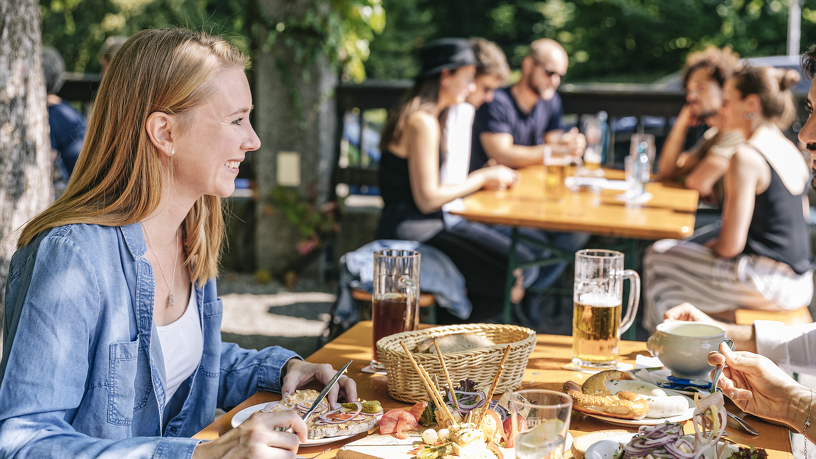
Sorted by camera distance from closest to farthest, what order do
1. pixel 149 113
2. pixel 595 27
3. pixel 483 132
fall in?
pixel 149 113 → pixel 483 132 → pixel 595 27

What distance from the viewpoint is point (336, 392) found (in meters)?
1.51

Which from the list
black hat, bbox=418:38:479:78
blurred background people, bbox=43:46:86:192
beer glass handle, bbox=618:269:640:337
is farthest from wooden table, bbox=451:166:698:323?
blurred background people, bbox=43:46:86:192

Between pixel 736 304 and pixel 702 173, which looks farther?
pixel 702 173

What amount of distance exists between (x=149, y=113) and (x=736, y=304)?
10.0 feet

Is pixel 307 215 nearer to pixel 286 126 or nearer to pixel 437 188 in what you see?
pixel 286 126

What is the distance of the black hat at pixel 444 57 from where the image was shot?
400 cm

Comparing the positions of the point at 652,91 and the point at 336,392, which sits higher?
the point at 652,91

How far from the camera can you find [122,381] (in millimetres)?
1420

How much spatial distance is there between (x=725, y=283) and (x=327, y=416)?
282 cm

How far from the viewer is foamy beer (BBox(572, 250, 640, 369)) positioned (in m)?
1.78

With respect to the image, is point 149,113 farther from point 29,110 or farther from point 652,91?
point 652,91

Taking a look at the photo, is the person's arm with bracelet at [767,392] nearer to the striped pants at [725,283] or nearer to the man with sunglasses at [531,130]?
the striped pants at [725,283]

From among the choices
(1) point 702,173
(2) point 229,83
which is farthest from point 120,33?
(2) point 229,83

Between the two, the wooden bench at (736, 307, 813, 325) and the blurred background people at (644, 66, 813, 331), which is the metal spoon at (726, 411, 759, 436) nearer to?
the wooden bench at (736, 307, 813, 325)
